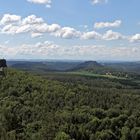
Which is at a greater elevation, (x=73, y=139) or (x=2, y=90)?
(x=2, y=90)

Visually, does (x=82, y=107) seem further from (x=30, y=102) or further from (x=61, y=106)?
(x=30, y=102)

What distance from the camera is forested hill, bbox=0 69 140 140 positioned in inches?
4537

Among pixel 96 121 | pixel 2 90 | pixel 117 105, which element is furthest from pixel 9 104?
pixel 117 105

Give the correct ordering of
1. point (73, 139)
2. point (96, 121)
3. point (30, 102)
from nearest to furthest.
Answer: point (73, 139), point (96, 121), point (30, 102)

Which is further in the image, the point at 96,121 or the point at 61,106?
the point at 61,106

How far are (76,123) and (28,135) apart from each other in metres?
21.6

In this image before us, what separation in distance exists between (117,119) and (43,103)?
27.9m

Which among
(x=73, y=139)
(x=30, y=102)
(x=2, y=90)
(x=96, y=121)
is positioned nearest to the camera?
(x=73, y=139)

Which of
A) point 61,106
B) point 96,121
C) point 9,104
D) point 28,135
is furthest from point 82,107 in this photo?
point 28,135

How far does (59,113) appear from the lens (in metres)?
132

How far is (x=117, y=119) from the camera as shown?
13025cm

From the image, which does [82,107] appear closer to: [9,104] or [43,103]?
[43,103]

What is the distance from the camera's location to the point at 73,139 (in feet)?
355

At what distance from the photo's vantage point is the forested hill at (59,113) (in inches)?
4537
